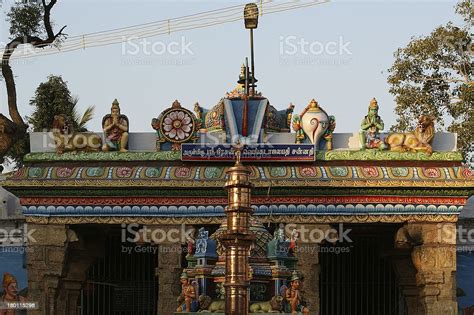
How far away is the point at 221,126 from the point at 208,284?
8778 mm

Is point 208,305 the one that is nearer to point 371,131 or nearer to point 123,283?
point 371,131

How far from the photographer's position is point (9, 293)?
2648 centimetres

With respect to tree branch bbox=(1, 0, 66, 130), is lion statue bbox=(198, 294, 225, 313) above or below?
below

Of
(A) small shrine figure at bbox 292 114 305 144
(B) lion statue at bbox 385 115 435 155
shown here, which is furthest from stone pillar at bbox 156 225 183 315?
(B) lion statue at bbox 385 115 435 155

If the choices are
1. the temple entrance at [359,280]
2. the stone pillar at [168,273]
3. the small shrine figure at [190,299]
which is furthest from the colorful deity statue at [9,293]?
the small shrine figure at [190,299]

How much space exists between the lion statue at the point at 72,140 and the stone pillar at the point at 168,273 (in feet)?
7.71

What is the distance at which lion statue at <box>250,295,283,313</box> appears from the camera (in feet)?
55.0

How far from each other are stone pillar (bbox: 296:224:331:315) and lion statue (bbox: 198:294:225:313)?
26.5 ft

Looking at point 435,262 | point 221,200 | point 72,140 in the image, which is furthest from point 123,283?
point 435,262

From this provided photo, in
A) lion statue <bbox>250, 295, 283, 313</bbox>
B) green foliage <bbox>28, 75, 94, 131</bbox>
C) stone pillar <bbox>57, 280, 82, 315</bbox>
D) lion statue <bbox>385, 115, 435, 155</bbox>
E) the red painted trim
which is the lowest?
stone pillar <bbox>57, 280, 82, 315</bbox>

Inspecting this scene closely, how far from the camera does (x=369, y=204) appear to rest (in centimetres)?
2509

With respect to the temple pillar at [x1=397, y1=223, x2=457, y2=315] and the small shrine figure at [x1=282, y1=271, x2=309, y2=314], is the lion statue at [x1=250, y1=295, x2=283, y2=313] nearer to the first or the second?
the small shrine figure at [x1=282, y1=271, x2=309, y2=314]

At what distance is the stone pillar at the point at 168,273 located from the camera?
2491cm

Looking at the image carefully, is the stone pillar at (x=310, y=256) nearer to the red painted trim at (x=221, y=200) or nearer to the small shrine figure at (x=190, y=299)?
the red painted trim at (x=221, y=200)
